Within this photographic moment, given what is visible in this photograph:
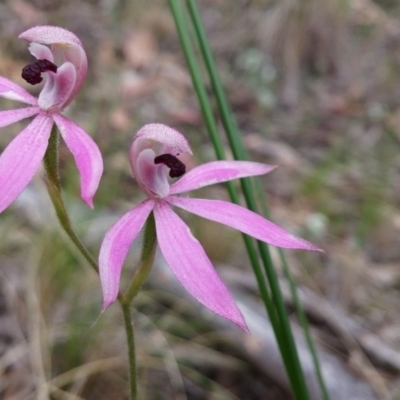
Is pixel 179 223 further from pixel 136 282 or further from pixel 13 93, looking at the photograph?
pixel 13 93

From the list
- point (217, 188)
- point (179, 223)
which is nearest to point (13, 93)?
point (179, 223)

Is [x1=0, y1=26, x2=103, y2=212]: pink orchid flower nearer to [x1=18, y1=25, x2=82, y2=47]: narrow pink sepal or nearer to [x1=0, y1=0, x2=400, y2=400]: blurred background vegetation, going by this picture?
[x1=18, y1=25, x2=82, y2=47]: narrow pink sepal

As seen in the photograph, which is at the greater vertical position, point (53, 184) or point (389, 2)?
point (389, 2)

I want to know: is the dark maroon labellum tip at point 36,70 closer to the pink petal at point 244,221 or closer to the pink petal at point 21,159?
the pink petal at point 21,159

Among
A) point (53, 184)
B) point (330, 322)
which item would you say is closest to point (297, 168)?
point (330, 322)

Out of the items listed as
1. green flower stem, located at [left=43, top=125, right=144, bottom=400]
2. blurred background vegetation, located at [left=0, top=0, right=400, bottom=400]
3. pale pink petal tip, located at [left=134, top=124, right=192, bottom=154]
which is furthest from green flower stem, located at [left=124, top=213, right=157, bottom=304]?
blurred background vegetation, located at [left=0, top=0, right=400, bottom=400]

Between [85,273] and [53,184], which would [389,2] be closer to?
[85,273]

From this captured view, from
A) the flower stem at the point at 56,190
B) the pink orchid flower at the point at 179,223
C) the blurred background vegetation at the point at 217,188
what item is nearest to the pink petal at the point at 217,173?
the pink orchid flower at the point at 179,223
